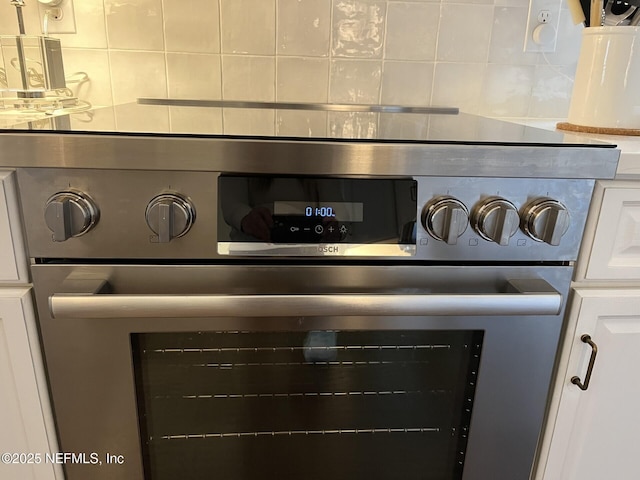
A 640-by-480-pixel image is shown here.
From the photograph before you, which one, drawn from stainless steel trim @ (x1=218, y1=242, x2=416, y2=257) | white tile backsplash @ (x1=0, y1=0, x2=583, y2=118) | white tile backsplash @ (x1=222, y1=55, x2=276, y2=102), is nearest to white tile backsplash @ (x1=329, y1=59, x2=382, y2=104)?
white tile backsplash @ (x1=0, y1=0, x2=583, y2=118)

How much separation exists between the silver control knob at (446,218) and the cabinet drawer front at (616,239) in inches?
8.6

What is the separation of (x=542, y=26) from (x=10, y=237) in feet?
4.03

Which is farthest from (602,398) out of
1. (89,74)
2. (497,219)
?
(89,74)

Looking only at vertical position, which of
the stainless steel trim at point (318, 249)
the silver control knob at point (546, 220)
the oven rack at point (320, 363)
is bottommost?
the oven rack at point (320, 363)

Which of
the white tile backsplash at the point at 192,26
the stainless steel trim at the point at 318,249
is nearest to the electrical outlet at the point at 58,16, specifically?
the white tile backsplash at the point at 192,26

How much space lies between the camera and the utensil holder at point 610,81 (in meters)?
0.87

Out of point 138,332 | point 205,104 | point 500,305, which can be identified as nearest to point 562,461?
point 500,305

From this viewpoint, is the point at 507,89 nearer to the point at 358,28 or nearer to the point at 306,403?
the point at 358,28

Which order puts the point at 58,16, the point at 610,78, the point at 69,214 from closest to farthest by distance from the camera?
the point at 69,214 → the point at 610,78 → the point at 58,16

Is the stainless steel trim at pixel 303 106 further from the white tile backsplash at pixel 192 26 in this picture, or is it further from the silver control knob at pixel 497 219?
the silver control knob at pixel 497 219

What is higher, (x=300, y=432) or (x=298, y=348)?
(x=298, y=348)

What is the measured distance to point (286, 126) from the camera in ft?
2.48

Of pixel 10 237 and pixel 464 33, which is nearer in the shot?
pixel 10 237

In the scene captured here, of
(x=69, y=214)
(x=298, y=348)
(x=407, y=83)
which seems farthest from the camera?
(x=407, y=83)
